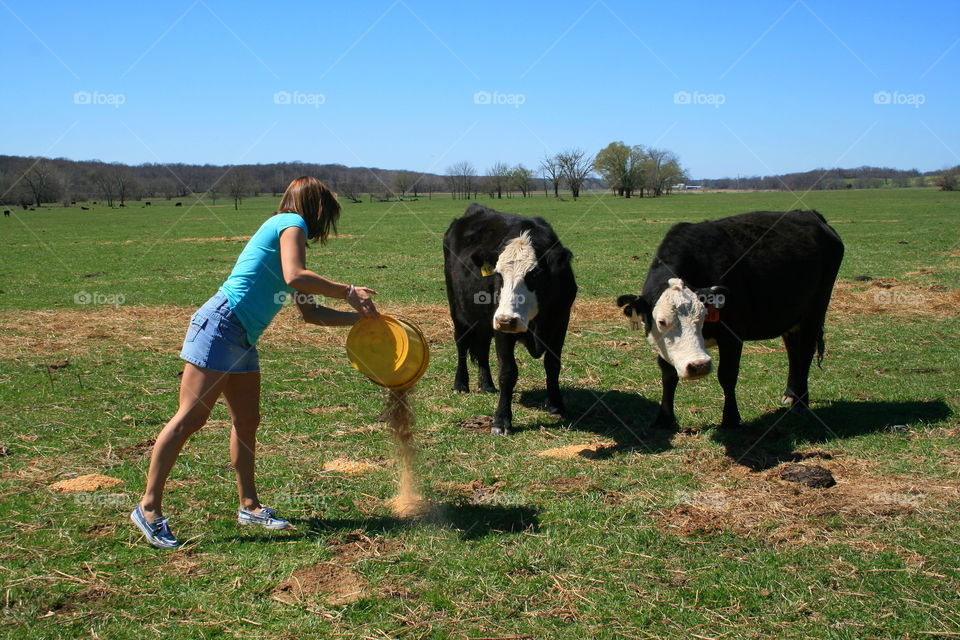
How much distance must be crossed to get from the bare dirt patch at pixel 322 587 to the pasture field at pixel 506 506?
0.02m

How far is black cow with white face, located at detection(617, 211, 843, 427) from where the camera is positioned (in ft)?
20.5

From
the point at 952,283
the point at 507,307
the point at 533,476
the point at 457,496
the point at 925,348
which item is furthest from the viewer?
the point at 952,283

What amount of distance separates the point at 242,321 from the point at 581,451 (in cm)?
327

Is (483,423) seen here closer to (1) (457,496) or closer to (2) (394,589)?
(1) (457,496)

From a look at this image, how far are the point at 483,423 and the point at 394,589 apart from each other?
330 centimetres

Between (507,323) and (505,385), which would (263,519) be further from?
(505,385)

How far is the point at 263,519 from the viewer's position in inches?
187

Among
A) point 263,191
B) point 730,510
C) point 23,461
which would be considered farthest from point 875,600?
point 263,191

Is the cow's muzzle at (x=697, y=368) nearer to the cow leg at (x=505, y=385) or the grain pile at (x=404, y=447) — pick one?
the cow leg at (x=505, y=385)

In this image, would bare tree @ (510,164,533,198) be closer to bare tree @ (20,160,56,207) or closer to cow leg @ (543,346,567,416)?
bare tree @ (20,160,56,207)

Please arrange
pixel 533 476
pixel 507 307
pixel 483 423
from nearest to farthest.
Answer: pixel 533 476 → pixel 507 307 → pixel 483 423

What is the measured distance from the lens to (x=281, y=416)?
729 centimetres

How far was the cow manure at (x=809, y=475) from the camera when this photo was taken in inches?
211

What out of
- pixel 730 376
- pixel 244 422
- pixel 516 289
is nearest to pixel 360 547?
pixel 244 422
